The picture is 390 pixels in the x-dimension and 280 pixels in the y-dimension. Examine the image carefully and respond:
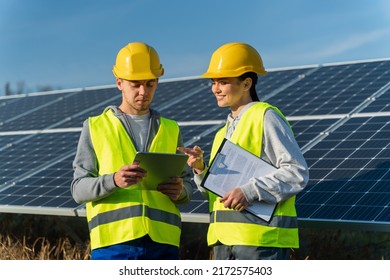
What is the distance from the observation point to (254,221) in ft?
16.0

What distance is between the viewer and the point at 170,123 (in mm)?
5340

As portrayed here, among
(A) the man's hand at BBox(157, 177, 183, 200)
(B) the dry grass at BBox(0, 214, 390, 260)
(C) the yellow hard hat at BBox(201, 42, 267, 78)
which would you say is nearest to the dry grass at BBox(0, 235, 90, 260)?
(B) the dry grass at BBox(0, 214, 390, 260)

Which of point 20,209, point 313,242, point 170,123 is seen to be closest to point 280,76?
point 313,242

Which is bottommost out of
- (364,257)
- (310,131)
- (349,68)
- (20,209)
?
(364,257)

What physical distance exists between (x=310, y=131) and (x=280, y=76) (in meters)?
3.90

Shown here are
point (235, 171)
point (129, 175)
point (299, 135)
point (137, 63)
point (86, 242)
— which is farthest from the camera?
point (86, 242)

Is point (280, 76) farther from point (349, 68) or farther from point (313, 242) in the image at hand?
point (313, 242)

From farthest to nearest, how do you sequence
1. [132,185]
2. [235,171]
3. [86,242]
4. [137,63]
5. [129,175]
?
[86,242] → [137,63] → [132,185] → [235,171] → [129,175]

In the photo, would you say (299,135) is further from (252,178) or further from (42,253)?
(252,178)

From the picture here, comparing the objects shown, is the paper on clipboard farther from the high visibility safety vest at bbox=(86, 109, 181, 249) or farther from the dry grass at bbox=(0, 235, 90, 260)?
the dry grass at bbox=(0, 235, 90, 260)

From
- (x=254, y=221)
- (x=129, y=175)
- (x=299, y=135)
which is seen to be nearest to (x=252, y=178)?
(x=254, y=221)

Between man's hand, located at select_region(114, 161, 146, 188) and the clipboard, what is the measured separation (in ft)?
0.15

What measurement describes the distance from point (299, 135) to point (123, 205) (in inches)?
144

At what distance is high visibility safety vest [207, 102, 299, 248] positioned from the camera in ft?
15.9
